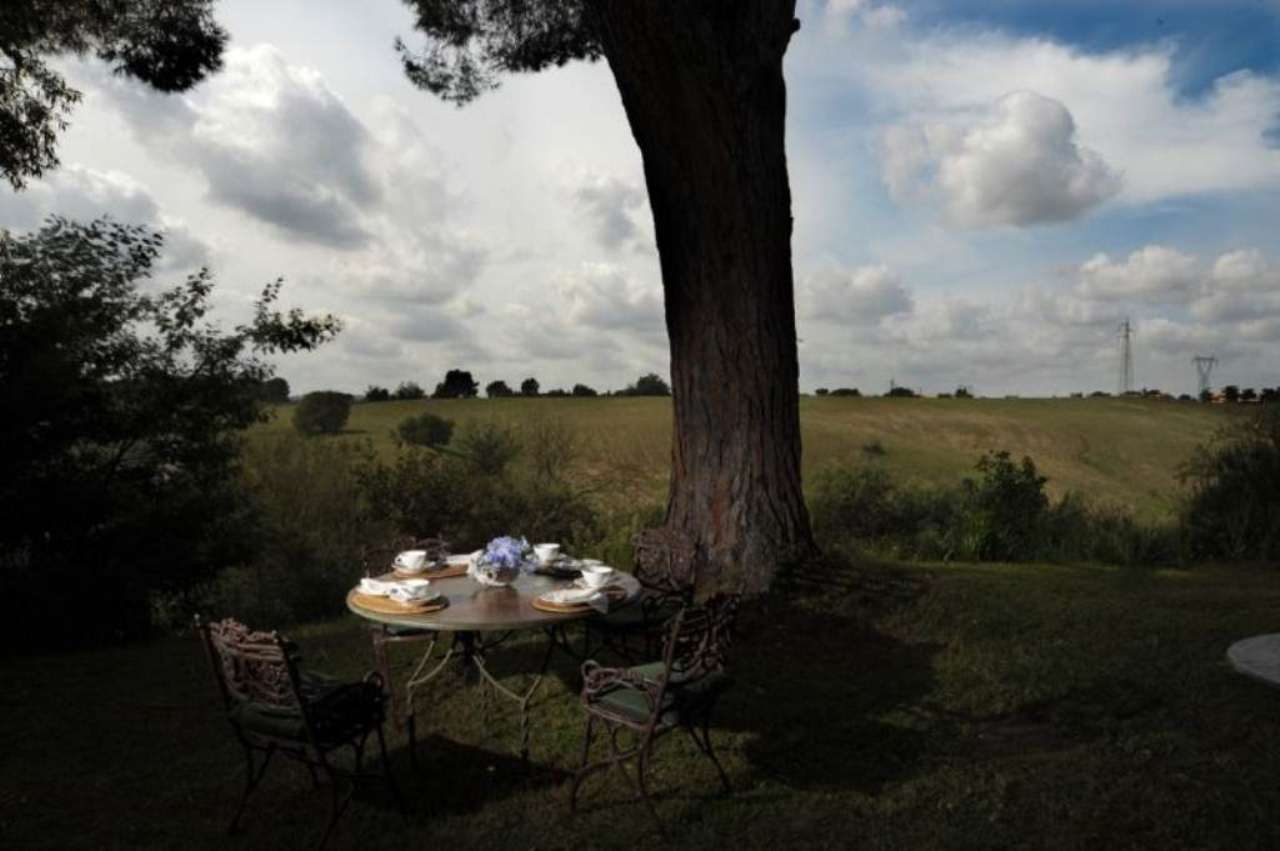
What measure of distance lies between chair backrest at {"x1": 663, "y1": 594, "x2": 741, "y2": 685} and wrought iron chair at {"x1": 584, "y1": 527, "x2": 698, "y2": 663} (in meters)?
0.86

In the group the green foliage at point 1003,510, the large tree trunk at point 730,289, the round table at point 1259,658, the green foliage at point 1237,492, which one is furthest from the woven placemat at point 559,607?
the green foliage at point 1237,492

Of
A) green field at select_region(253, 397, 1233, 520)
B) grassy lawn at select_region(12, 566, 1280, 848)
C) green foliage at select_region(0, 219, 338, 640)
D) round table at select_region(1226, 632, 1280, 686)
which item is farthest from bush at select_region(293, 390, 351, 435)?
round table at select_region(1226, 632, 1280, 686)

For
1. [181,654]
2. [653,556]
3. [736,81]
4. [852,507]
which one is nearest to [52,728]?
[181,654]

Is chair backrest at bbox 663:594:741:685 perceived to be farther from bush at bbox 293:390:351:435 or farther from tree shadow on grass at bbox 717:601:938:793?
bush at bbox 293:390:351:435

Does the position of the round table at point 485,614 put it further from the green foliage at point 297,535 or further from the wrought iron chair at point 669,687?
the green foliage at point 297,535

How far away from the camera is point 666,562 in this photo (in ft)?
21.3

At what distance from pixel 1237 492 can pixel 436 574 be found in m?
11.9

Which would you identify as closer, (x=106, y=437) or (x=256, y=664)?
(x=256, y=664)

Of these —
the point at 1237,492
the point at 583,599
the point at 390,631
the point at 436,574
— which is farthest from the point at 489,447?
the point at 1237,492

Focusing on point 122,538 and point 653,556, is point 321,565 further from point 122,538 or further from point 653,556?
point 653,556

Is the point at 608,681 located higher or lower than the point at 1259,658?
higher

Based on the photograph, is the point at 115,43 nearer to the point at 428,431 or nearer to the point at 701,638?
the point at 428,431

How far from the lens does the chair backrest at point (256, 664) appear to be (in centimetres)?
383

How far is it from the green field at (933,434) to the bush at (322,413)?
359 mm
